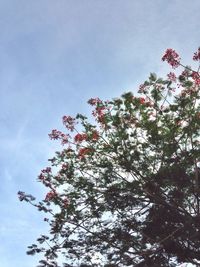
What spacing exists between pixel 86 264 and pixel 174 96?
18.2 ft

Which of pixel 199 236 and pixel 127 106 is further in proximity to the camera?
pixel 127 106

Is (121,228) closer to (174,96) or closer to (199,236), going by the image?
(199,236)

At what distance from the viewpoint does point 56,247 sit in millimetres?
12641

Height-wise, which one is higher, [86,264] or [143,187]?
[143,187]

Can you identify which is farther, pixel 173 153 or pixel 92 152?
pixel 92 152

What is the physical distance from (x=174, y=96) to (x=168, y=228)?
3922mm

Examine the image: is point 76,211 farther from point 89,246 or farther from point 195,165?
point 195,165

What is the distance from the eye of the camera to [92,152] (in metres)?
13.1

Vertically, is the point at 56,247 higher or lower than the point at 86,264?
higher

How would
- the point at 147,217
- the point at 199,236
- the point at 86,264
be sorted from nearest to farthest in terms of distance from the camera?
the point at 199,236
the point at 86,264
the point at 147,217

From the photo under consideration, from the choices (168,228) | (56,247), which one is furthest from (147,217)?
(56,247)

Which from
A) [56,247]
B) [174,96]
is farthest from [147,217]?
[174,96]

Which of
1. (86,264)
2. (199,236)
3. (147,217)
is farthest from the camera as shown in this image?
(147,217)

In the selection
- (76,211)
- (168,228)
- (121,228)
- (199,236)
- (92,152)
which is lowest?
(199,236)
